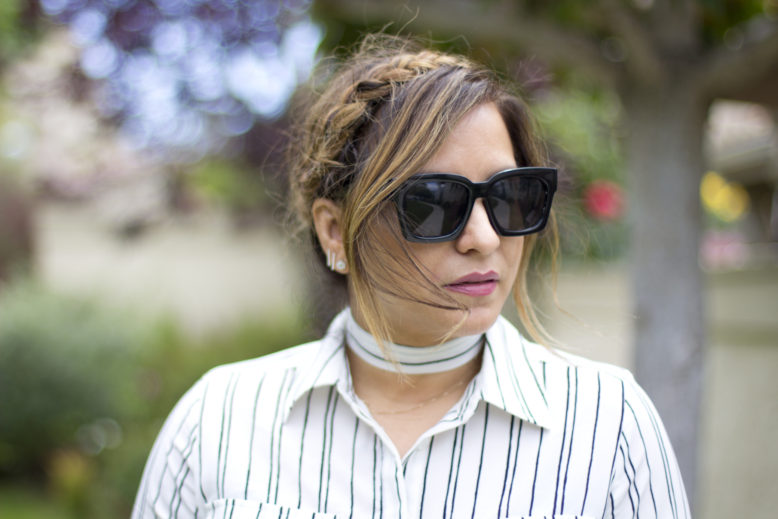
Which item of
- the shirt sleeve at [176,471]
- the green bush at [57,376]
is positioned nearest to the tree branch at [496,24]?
the shirt sleeve at [176,471]

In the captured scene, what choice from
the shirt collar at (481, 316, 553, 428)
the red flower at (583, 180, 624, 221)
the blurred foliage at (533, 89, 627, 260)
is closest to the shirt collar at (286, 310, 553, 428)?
the shirt collar at (481, 316, 553, 428)

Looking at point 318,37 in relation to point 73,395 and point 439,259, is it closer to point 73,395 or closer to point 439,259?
point 439,259

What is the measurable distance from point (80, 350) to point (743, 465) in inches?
178

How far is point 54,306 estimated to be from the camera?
5.29m

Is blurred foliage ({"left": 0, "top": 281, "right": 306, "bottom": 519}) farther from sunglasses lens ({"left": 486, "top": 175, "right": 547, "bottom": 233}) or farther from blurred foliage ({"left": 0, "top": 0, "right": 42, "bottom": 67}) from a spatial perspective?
sunglasses lens ({"left": 486, "top": 175, "right": 547, "bottom": 233})

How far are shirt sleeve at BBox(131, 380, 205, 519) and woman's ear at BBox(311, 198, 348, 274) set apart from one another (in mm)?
409

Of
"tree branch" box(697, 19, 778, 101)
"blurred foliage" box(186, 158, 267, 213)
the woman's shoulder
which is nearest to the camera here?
the woman's shoulder

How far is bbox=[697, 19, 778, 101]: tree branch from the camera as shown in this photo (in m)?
2.03

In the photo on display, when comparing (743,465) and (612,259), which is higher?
(612,259)

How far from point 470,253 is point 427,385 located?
30 centimetres

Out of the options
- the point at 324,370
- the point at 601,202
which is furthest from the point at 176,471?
the point at 601,202

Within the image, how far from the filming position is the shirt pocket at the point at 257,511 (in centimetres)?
118

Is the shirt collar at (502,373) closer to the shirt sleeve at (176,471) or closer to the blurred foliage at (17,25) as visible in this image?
the shirt sleeve at (176,471)

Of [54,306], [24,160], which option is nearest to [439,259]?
[54,306]
